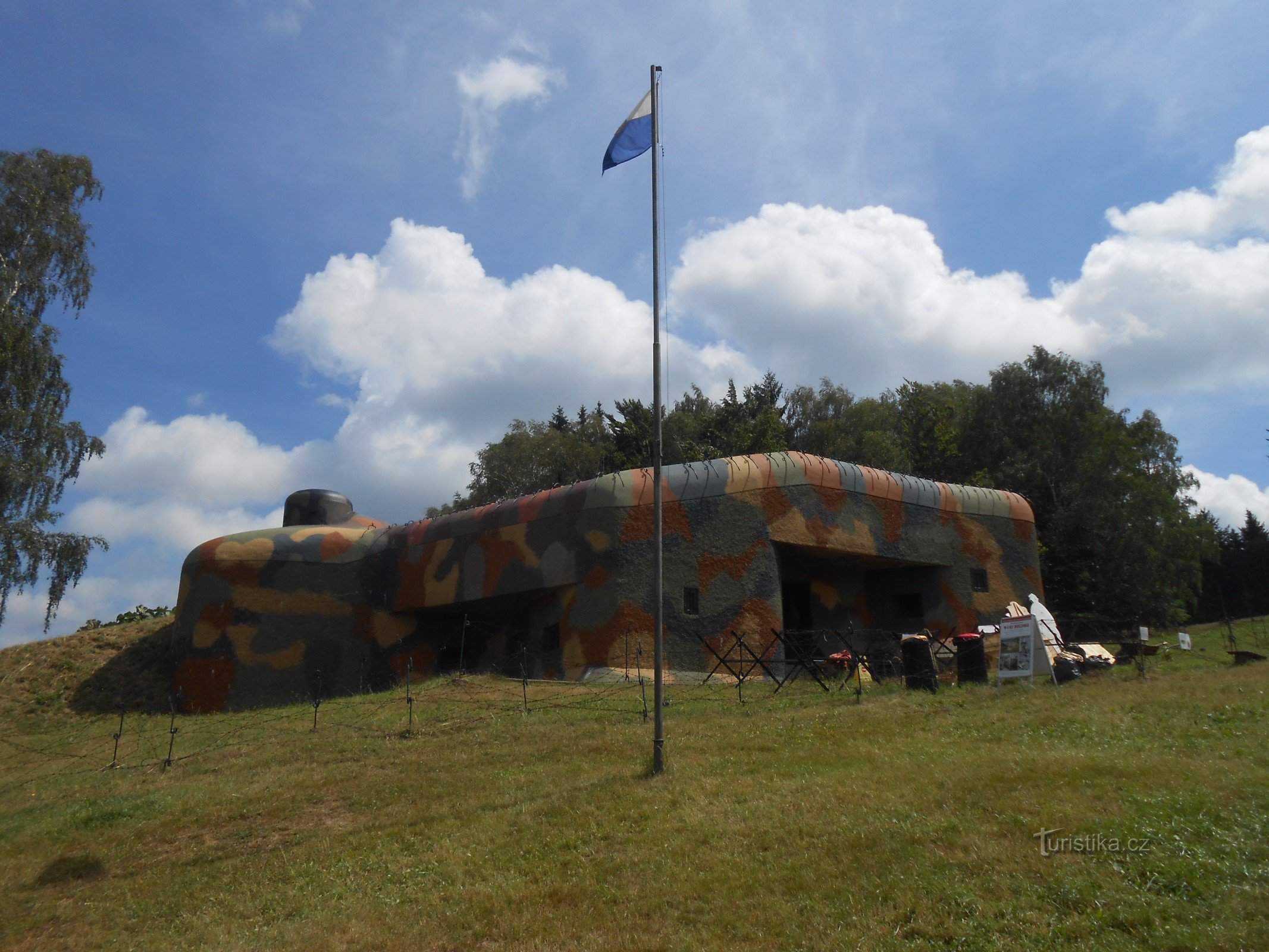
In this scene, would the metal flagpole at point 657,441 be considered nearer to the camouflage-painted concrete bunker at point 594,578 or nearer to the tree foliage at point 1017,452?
the camouflage-painted concrete bunker at point 594,578

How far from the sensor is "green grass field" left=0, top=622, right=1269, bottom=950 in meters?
8.25

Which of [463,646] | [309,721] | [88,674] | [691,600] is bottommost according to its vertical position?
[309,721]

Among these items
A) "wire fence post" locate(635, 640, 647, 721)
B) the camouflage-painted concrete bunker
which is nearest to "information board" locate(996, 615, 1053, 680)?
"wire fence post" locate(635, 640, 647, 721)

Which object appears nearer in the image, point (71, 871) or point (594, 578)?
point (71, 871)

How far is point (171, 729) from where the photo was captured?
2052 centimetres

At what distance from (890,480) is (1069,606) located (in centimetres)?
1965

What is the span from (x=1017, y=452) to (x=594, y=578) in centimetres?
2945

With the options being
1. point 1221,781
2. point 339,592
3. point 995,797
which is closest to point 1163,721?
point 1221,781

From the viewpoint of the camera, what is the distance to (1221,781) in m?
9.98

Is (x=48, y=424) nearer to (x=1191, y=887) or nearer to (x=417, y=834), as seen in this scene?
(x=417, y=834)

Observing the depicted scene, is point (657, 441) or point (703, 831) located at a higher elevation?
point (657, 441)

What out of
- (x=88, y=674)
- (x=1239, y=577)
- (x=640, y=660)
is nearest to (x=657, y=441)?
(x=640, y=660)

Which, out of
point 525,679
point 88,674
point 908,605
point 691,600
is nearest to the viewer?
point 525,679

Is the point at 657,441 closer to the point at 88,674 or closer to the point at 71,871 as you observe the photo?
the point at 71,871
